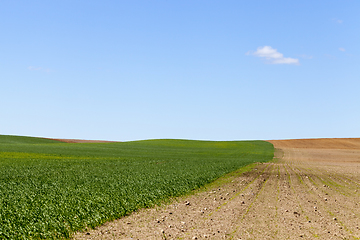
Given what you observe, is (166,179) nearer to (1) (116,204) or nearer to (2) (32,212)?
(1) (116,204)

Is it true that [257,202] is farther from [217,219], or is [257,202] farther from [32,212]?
[32,212]

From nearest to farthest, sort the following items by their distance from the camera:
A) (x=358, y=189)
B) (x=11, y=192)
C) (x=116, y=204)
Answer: (x=116, y=204), (x=11, y=192), (x=358, y=189)

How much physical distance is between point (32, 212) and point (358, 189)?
62.7 ft

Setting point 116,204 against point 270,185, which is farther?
point 270,185

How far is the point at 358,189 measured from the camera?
2145 centimetres

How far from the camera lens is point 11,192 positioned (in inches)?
690

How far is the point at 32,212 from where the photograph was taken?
1238 centimetres

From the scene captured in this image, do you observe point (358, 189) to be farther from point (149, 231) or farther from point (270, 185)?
point (149, 231)

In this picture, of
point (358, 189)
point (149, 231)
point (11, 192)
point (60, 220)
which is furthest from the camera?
point (358, 189)

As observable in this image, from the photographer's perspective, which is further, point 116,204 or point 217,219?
point 116,204

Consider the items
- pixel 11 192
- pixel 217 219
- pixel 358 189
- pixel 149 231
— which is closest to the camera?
pixel 149 231

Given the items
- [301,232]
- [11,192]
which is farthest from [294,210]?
[11,192]

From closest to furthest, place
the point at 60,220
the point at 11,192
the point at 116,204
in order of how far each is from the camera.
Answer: the point at 60,220 → the point at 116,204 → the point at 11,192

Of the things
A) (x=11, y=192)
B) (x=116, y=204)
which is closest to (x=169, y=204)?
(x=116, y=204)
